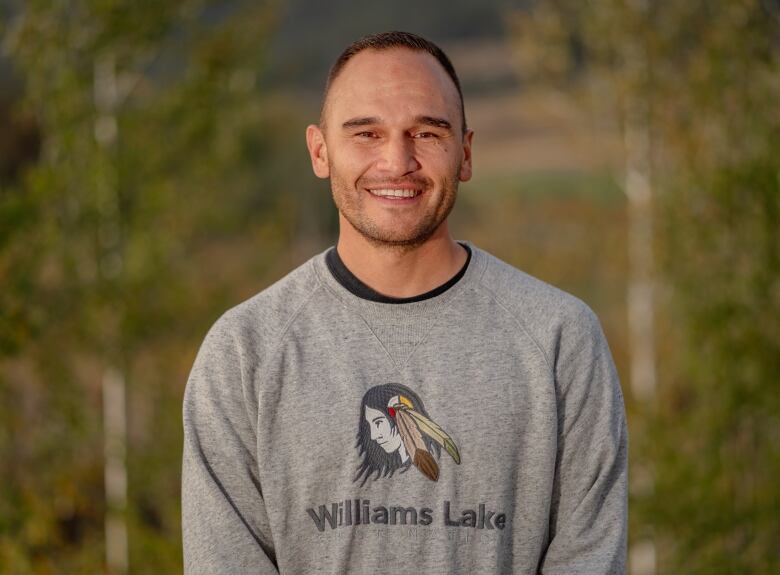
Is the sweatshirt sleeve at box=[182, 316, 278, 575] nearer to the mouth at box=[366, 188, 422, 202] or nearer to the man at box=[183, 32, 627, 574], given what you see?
the man at box=[183, 32, 627, 574]

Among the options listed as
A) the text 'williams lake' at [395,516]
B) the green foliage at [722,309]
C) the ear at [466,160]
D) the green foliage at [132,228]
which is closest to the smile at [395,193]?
the ear at [466,160]

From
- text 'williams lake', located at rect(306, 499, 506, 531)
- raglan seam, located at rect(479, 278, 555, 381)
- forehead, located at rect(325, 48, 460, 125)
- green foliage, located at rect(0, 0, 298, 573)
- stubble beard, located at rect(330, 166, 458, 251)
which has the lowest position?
text 'williams lake', located at rect(306, 499, 506, 531)

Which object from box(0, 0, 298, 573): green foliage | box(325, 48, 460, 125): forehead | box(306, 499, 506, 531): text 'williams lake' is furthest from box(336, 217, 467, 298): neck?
box(0, 0, 298, 573): green foliage

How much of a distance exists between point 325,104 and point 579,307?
0.57 metres

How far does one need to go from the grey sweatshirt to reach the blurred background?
357 cm

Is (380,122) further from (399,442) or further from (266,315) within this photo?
(399,442)

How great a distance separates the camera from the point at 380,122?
2.05 metres

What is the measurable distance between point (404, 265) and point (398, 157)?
189 millimetres

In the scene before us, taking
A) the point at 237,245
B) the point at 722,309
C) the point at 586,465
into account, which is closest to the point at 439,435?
the point at 586,465

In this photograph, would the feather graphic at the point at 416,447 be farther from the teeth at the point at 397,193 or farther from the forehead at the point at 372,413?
the teeth at the point at 397,193

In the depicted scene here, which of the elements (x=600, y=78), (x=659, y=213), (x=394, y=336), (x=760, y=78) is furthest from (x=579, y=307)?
(x=600, y=78)

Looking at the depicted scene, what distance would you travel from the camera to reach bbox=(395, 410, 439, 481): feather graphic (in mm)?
1978

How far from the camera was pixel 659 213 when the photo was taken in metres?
9.98

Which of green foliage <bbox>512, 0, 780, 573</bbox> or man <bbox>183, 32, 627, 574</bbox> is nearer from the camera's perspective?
man <bbox>183, 32, 627, 574</bbox>
